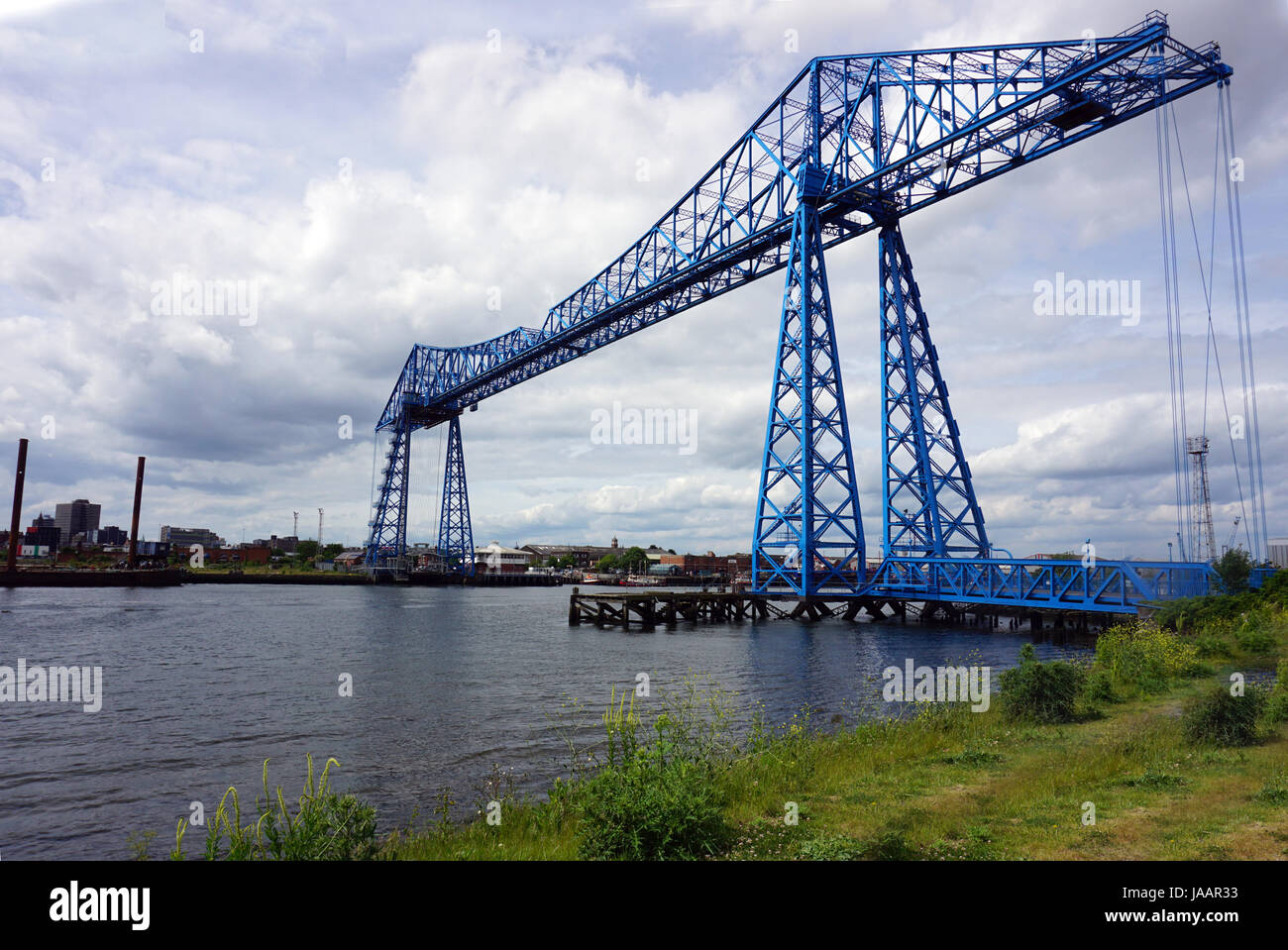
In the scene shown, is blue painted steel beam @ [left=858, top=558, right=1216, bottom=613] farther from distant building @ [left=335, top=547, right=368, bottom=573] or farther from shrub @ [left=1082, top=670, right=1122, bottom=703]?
distant building @ [left=335, top=547, right=368, bottom=573]

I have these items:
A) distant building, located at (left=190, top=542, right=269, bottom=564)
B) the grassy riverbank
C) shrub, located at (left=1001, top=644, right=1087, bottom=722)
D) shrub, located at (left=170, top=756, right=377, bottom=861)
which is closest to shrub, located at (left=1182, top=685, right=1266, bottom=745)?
the grassy riverbank

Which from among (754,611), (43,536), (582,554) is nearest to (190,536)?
(43,536)

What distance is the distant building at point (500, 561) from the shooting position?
111700mm

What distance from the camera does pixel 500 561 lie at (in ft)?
387

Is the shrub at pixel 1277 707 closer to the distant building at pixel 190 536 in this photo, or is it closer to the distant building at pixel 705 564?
the distant building at pixel 705 564

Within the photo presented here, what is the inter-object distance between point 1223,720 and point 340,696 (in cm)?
1688

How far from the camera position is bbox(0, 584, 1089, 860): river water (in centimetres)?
1051

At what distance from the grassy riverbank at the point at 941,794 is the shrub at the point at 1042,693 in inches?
1.1

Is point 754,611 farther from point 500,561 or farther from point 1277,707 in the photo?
point 500,561

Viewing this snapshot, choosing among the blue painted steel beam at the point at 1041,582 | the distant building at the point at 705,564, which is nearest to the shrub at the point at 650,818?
the blue painted steel beam at the point at 1041,582

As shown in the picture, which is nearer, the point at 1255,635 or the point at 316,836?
the point at 316,836

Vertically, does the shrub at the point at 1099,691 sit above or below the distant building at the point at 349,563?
below
